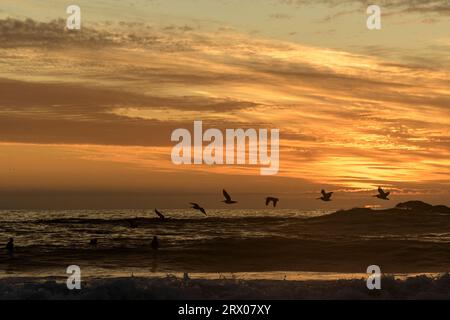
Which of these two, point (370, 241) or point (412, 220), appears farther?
point (412, 220)

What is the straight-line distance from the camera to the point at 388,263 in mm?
32531

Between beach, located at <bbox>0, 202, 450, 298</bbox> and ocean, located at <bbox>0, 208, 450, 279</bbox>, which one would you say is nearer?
beach, located at <bbox>0, 202, 450, 298</bbox>

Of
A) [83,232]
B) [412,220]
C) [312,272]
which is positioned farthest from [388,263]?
[83,232]

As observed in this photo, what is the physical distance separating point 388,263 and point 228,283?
14.7m

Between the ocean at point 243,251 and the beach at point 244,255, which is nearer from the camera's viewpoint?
the beach at point 244,255

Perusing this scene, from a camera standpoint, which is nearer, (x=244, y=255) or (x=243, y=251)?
(x=244, y=255)
